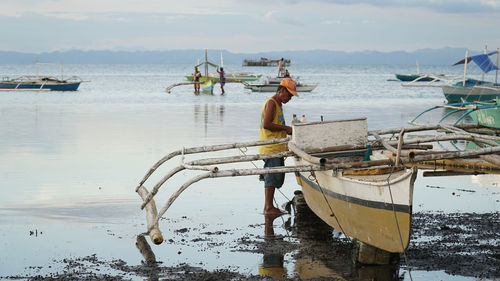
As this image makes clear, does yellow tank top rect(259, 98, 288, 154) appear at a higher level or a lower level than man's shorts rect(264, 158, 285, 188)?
higher

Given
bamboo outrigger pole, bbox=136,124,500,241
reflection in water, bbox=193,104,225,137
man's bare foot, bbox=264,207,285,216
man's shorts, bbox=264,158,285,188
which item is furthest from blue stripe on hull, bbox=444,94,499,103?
man's shorts, bbox=264,158,285,188

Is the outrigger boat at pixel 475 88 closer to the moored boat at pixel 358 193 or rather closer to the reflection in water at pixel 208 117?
the reflection in water at pixel 208 117

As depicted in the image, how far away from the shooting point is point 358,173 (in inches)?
312

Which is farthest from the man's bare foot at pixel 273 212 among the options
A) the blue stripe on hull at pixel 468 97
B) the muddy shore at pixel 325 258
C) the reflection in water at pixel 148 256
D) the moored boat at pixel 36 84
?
the moored boat at pixel 36 84

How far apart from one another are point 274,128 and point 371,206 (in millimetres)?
2874

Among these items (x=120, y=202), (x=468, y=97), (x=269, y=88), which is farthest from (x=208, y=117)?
(x=269, y=88)

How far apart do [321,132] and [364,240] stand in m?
2.01

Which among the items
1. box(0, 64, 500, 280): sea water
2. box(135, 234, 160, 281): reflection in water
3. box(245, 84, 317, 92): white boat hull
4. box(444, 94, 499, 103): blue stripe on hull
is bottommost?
box(245, 84, 317, 92): white boat hull

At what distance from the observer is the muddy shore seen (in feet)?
22.5

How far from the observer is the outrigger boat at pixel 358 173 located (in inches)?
255

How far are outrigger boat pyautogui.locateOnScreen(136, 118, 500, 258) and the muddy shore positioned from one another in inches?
11.3

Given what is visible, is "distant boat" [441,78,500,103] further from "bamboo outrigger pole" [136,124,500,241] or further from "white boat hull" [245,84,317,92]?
"bamboo outrigger pole" [136,124,500,241]

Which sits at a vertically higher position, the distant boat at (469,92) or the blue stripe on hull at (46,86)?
the distant boat at (469,92)

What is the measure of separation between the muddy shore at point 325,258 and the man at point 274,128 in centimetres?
64
